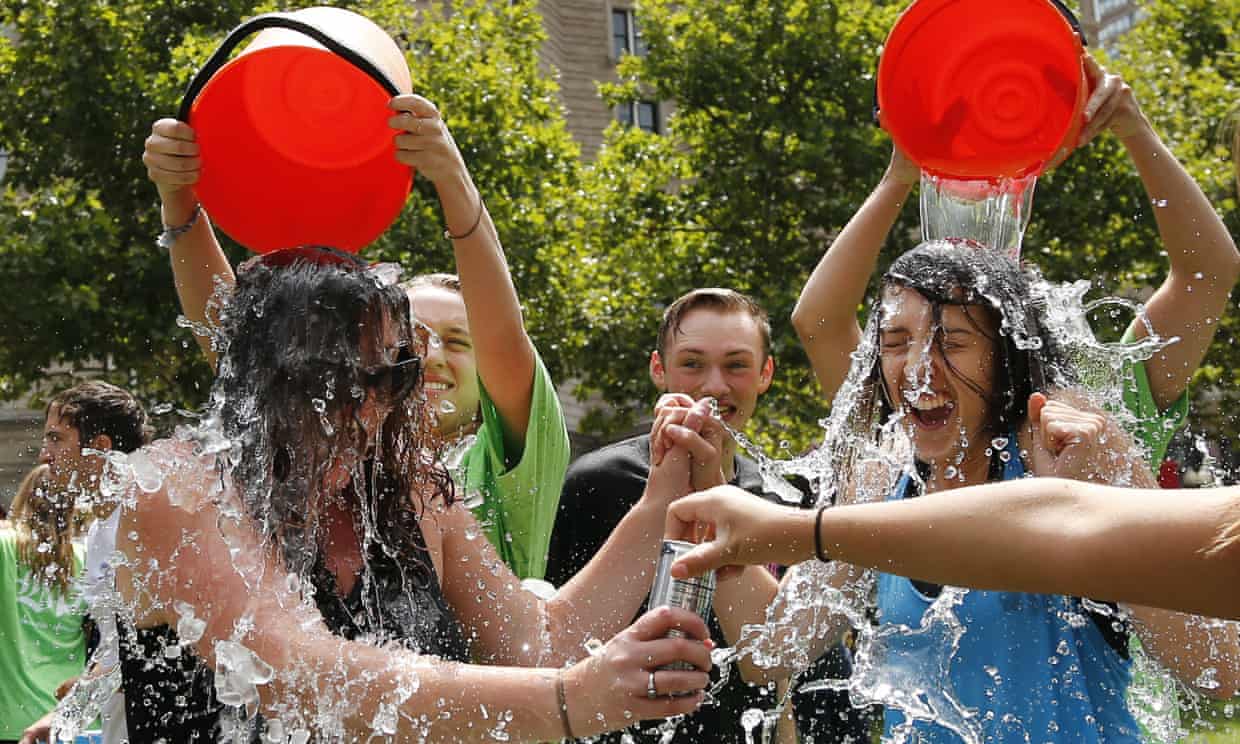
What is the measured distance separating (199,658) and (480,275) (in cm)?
102

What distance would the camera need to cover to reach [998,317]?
2625mm

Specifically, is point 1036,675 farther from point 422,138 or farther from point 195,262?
point 195,262

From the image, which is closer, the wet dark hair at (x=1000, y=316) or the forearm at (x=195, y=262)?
the wet dark hair at (x=1000, y=316)

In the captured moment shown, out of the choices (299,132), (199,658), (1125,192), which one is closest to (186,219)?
(299,132)

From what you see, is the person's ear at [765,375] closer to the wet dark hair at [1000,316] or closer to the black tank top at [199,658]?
the wet dark hair at [1000,316]

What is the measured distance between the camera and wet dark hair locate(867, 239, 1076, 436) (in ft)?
8.49

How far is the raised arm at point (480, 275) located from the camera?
258 cm

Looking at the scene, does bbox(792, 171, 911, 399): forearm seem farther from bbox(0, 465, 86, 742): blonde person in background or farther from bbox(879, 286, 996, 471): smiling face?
bbox(0, 465, 86, 742): blonde person in background

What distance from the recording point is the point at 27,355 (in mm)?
12500

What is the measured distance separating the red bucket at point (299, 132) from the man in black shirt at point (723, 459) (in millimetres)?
1137

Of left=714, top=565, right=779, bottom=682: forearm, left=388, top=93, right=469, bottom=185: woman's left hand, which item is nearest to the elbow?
left=714, top=565, right=779, bottom=682: forearm

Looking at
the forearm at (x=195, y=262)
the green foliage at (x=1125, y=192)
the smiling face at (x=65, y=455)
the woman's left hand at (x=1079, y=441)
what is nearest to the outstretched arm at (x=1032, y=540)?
the woman's left hand at (x=1079, y=441)

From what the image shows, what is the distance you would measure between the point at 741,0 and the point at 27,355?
896 cm

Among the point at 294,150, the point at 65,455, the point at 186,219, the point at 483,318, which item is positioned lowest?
the point at 65,455
